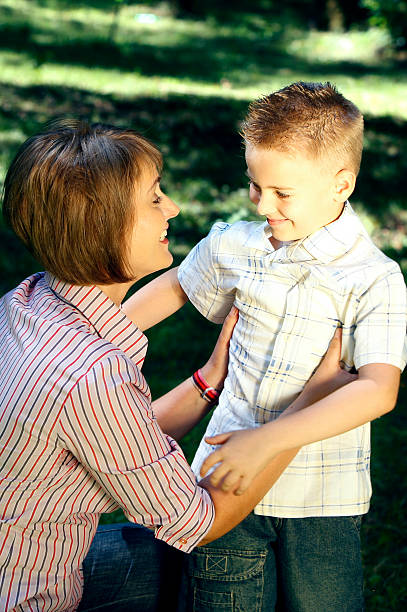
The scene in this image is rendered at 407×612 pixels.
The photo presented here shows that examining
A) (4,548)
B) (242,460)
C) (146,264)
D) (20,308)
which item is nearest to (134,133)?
(146,264)

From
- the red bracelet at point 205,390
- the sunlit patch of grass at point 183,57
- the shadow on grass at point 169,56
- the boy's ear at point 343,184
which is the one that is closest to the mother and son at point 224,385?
the boy's ear at point 343,184

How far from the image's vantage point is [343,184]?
2244 millimetres

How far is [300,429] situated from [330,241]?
1.91ft

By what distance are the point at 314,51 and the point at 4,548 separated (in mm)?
14233

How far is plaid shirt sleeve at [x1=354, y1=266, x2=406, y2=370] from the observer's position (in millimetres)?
2066

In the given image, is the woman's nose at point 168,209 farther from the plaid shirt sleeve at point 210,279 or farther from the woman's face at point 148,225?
the plaid shirt sleeve at point 210,279

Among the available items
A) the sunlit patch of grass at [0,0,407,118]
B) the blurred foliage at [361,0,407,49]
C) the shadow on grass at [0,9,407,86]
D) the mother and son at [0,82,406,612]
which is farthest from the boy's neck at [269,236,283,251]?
the blurred foliage at [361,0,407,49]

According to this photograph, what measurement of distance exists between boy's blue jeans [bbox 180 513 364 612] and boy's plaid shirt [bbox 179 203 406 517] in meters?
0.06

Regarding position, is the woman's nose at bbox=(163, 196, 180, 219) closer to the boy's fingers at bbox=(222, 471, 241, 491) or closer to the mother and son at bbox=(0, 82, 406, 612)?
the mother and son at bbox=(0, 82, 406, 612)

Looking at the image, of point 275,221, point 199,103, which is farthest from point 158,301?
point 199,103

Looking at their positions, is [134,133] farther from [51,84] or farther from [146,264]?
[51,84]

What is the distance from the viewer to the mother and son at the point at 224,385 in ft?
6.27

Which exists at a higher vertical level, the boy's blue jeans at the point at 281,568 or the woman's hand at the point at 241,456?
the woman's hand at the point at 241,456

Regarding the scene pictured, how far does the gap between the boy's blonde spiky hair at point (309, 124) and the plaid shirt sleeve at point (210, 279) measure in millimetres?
378
